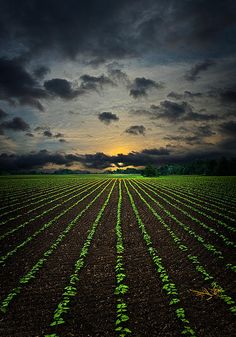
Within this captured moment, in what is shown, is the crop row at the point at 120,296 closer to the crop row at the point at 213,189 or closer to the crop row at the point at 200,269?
the crop row at the point at 200,269

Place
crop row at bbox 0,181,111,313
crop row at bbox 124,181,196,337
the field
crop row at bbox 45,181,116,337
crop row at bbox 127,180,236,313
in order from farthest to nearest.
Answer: crop row at bbox 0,181,111,313 → crop row at bbox 127,180,236,313 → crop row at bbox 45,181,116,337 → the field → crop row at bbox 124,181,196,337

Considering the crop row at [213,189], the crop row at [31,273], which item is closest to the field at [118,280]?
the crop row at [31,273]

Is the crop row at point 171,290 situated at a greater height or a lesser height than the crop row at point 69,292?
greater

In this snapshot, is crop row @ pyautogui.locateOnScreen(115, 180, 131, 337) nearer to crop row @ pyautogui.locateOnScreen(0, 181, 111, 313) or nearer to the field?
the field

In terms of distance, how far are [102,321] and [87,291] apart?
5.17ft

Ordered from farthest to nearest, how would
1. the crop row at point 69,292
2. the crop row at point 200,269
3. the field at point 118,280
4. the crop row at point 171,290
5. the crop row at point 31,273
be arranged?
the crop row at point 31,273 → the crop row at point 200,269 → the crop row at point 69,292 → the field at point 118,280 → the crop row at point 171,290

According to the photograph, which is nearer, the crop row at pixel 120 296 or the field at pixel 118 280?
the crop row at pixel 120 296

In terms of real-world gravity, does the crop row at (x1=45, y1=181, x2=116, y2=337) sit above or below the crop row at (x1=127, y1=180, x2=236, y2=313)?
below

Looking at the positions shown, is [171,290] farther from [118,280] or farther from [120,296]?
[118,280]

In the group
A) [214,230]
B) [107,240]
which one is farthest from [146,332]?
[214,230]

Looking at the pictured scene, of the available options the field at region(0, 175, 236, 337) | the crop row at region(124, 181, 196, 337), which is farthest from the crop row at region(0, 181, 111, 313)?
the crop row at region(124, 181, 196, 337)

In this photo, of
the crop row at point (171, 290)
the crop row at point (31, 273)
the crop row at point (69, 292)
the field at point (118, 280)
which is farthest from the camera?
the crop row at point (31, 273)

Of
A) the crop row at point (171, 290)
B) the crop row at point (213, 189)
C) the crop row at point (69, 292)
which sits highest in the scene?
the crop row at point (213, 189)

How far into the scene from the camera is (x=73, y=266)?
32.0ft
